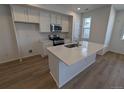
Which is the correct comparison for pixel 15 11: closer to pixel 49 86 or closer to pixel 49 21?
pixel 49 21

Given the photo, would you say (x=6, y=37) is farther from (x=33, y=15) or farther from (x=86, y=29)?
(x=86, y=29)

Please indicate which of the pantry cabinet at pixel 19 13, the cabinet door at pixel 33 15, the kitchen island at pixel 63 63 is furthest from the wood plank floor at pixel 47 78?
the cabinet door at pixel 33 15

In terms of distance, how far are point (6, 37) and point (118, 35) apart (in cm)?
563

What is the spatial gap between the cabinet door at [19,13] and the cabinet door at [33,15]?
187 millimetres

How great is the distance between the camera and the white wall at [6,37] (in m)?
2.55

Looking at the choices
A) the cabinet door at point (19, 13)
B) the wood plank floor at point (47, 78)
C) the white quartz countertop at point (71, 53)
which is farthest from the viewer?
the cabinet door at point (19, 13)

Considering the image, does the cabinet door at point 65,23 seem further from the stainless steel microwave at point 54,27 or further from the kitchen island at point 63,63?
the kitchen island at point 63,63

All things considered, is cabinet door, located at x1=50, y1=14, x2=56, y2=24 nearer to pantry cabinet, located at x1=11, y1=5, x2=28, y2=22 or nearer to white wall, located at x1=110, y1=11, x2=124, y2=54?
pantry cabinet, located at x1=11, y1=5, x2=28, y2=22

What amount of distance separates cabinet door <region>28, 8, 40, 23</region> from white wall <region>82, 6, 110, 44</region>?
2908 mm

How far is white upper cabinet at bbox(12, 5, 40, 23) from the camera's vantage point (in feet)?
8.21

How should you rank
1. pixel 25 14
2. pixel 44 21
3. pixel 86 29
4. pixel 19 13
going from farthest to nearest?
pixel 86 29 < pixel 44 21 < pixel 25 14 < pixel 19 13

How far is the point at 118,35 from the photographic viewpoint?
161 inches

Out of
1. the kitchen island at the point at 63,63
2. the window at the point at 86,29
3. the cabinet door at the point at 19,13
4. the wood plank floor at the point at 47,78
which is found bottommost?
the wood plank floor at the point at 47,78

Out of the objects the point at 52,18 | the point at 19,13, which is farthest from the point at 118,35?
the point at 19,13
